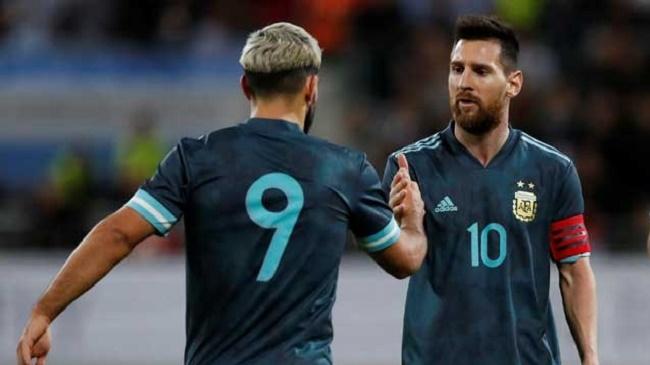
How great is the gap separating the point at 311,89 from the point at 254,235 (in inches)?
20.6

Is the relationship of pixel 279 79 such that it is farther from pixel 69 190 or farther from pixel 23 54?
pixel 23 54

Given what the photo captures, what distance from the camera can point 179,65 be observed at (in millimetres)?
15820

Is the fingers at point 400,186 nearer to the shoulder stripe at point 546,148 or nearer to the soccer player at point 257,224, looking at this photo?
the soccer player at point 257,224

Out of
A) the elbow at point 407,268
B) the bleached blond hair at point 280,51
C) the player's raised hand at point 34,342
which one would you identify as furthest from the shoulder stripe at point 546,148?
the player's raised hand at point 34,342

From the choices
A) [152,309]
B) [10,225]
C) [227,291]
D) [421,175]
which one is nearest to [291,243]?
[227,291]

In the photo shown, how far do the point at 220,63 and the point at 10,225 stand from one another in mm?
2814

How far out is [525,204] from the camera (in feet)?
→ 21.0

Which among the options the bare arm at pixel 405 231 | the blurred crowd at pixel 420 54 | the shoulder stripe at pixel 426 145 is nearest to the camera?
the bare arm at pixel 405 231

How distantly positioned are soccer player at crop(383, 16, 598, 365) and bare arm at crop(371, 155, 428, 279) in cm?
11

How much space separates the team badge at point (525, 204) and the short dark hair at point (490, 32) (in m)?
0.48

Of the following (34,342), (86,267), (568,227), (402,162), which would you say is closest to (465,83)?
(402,162)

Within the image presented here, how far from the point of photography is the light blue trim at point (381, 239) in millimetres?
5582

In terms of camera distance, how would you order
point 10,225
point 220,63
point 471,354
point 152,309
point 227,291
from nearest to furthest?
point 227,291 → point 471,354 → point 152,309 → point 10,225 → point 220,63

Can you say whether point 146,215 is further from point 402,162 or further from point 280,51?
point 402,162
